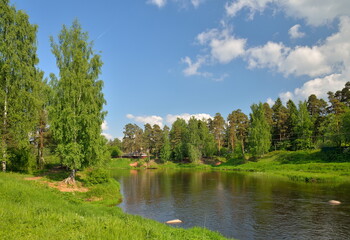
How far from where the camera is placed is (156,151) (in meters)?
123

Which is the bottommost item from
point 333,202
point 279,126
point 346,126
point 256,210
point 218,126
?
point 256,210

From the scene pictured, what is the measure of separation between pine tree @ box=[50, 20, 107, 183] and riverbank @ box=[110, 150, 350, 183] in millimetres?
42709

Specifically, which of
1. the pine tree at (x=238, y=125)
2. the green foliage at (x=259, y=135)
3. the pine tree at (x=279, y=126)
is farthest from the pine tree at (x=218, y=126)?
the green foliage at (x=259, y=135)

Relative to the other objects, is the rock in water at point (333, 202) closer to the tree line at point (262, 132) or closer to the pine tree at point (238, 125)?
the tree line at point (262, 132)

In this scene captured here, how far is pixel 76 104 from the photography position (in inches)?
1287

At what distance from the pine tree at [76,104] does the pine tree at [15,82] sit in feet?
11.1

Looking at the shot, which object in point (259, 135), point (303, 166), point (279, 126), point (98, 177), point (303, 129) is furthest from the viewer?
point (279, 126)

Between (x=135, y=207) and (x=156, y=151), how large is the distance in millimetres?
93642

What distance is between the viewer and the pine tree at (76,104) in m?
31.1

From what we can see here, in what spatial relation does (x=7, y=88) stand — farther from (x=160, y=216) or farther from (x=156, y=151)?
(x=156, y=151)

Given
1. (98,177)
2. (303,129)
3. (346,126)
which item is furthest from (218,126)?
(98,177)

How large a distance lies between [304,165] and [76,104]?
2236 inches

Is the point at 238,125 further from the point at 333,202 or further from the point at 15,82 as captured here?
the point at 15,82

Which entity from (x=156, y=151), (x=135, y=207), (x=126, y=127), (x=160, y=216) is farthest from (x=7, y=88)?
(x=126, y=127)
